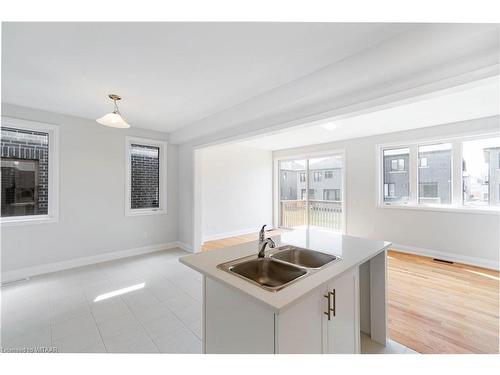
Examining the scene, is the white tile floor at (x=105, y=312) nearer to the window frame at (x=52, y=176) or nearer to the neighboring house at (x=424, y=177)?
the window frame at (x=52, y=176)

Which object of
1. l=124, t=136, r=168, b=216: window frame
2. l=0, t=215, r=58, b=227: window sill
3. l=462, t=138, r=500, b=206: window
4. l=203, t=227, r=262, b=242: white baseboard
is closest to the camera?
l=0, t=215, r=58, b=227: window sill

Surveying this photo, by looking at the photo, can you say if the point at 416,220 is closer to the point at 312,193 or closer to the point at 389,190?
the point at 389,190

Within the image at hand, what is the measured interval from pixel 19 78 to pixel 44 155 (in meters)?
1.44

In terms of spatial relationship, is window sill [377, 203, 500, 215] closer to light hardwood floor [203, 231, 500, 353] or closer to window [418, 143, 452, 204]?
window [418, 143, 452, 204]

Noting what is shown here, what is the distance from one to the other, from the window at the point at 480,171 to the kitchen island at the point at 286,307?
337 centimetres

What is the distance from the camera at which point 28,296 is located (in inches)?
103

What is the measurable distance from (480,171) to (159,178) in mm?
5958

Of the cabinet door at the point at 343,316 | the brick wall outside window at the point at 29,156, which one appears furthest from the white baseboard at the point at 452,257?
the brick wall outside window at the point at 29,156

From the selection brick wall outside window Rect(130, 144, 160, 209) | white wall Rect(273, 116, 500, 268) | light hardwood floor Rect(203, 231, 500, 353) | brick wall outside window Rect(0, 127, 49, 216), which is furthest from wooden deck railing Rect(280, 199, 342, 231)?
brick wall outside window Rect(0, 127, 49, 216)

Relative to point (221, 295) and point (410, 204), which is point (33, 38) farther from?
point (410, 204)

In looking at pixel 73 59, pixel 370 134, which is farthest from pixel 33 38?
pixel 370 134

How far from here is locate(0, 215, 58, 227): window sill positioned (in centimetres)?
307

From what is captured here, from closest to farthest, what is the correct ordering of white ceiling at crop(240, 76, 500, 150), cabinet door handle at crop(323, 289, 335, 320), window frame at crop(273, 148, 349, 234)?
cabinet door handle at crop(323, 289, 335, 320), white ceiling at crop(240, 76, 500, 150), window frame at crop(273, 148, 349, 234)

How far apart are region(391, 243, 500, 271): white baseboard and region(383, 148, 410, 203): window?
3.13 feet
